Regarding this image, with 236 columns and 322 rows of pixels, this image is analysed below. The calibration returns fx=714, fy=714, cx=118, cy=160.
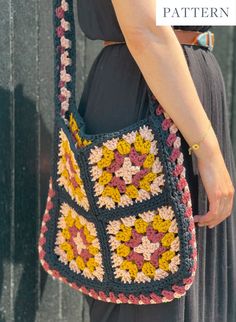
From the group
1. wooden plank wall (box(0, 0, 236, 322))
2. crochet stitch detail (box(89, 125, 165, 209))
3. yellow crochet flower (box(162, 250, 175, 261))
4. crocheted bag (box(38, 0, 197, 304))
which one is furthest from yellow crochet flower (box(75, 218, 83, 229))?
wooden plank wall (box(0, 0, 236, 322))

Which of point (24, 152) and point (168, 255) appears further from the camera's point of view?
point (24, 152)

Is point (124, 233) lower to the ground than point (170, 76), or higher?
lower

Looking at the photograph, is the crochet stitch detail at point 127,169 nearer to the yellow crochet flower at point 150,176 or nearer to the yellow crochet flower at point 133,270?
the yellow crochet flower at point 150,176

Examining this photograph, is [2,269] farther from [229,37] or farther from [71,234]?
[229,37]

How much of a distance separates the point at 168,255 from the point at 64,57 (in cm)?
48

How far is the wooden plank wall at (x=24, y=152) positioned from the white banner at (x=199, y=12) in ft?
1.83

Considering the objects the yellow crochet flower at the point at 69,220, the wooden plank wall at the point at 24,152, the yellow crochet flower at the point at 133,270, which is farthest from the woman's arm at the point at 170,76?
the wooden plank wall at the point at 24,152

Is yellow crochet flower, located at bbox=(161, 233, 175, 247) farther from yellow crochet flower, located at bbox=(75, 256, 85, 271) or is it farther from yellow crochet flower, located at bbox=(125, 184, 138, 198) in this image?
yellow crochet flower, located at bbox=(75, 256, 85, 271)

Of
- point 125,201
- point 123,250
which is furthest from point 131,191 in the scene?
point 123,250

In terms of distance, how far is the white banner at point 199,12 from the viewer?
1397 mm

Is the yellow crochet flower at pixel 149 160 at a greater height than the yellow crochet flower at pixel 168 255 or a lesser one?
greater

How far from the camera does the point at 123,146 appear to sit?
1.40m

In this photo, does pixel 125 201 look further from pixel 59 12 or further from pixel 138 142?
pixel 59 12

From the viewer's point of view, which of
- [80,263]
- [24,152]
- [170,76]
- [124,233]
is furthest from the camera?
[24,152]
